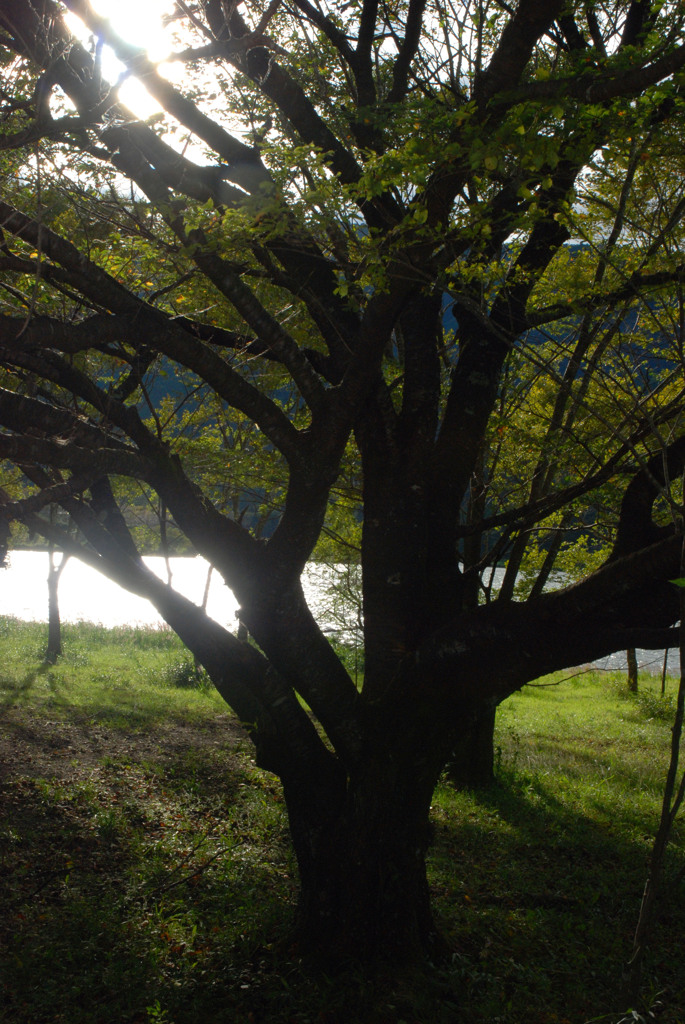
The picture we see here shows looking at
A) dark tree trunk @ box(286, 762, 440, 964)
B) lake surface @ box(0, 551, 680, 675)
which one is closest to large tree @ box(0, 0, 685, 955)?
dark tree trunk @ box(286, 762, 440, 964)

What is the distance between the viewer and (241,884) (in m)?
6.60

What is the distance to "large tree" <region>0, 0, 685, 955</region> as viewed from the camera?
433 cm

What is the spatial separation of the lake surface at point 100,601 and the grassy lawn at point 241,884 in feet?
13.7

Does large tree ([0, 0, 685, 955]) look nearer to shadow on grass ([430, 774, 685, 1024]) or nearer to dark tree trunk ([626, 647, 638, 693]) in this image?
shadow on grass ([430, 774, 685, 1024])

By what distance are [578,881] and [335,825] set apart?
3.26m

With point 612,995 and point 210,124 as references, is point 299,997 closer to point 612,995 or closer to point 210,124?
point 612,995

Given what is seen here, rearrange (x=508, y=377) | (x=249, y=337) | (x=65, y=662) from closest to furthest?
(x=249, y=337), (x=508, y=377), (x=65, y=662)

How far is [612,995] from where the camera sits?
506 cm

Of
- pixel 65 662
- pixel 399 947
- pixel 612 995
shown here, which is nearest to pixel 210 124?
pixel 399 947

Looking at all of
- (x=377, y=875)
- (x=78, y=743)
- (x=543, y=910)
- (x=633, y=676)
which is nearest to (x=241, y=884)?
(x=377, y=875)

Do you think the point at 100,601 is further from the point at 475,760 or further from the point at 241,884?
the point at 241,884

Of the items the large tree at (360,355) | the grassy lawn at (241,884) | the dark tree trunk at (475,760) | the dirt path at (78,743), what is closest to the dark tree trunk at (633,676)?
the grassy lawn at (241,884)

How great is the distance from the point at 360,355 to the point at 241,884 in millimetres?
4725

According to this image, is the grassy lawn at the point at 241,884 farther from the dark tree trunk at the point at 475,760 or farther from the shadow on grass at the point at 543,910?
the dark tree trunk at the point at 475,760
